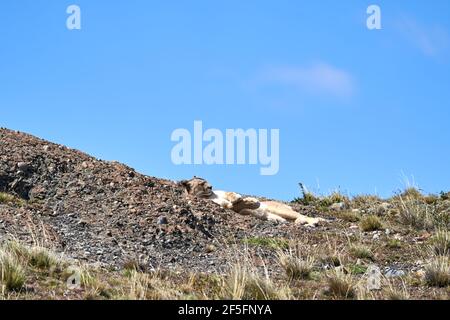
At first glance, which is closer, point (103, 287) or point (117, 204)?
point (103, 287)

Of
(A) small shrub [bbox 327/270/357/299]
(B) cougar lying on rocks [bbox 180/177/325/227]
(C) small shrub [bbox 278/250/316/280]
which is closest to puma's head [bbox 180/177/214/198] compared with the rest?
(B) cougar lying on rocks [bbox 180/177/325/227]

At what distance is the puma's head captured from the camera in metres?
16.6

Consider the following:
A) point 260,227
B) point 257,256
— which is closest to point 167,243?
point 257,256

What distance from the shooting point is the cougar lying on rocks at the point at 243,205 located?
647 inches

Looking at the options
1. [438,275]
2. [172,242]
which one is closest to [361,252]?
[438,275]

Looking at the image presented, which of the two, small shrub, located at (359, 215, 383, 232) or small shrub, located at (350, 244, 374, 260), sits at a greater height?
→ small shrub, located at (359, 215, 383, 232)

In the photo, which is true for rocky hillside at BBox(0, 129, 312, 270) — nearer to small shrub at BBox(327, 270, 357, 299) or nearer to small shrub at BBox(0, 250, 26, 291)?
small shrub at BBox(0, 250, 26, 291)

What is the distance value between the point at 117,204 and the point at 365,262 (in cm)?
522

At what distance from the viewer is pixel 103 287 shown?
8805 mm

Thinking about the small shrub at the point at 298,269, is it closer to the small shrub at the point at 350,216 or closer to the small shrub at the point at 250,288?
the small shrub at the point at 250,288
